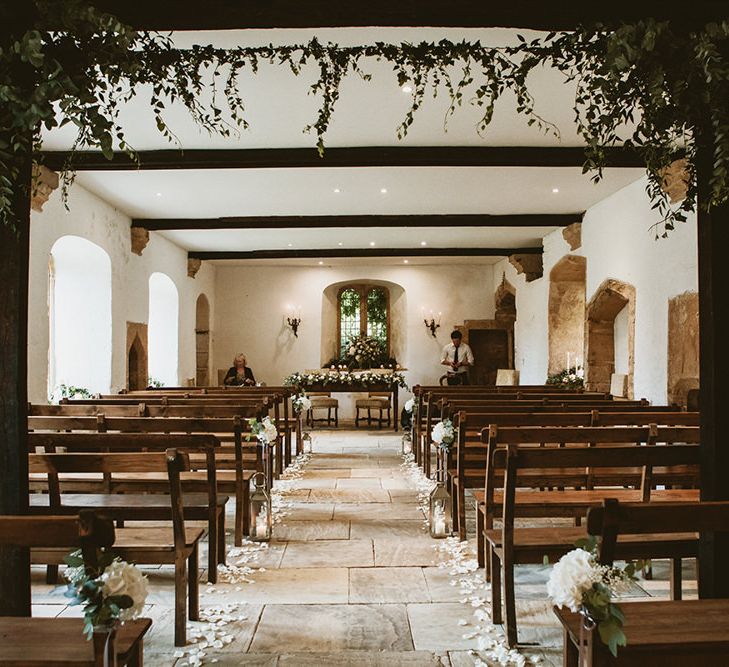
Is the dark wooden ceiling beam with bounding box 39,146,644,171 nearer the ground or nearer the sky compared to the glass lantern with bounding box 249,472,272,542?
nearer the sky

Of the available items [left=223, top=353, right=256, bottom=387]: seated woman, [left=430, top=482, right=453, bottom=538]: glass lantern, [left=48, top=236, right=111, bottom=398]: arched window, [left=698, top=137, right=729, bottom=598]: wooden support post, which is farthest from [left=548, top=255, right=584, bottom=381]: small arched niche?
[left=698, top=137, right=729, bottom=598]: wooden support post

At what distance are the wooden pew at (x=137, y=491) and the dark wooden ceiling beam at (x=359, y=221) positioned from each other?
7080 mm

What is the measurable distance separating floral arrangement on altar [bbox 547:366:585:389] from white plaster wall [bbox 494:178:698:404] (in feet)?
4.40

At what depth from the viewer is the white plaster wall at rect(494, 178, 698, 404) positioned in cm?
743

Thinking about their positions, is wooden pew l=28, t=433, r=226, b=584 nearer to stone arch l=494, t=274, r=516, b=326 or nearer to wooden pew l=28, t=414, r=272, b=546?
wooden pew l=28, t=414, r=272, b=546

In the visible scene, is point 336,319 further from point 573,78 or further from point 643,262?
point 573,78

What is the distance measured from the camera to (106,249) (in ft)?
31.5

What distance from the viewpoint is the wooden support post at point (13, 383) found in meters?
2.70

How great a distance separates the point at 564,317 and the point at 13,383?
1032 centimetres

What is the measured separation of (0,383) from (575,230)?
940 cm

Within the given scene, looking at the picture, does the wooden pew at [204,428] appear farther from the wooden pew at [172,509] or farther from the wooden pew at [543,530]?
the wooden pew at [543,530]

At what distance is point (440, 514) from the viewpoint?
4.84 metres

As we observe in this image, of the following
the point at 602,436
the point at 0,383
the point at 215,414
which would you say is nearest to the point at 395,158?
the point at 215,414

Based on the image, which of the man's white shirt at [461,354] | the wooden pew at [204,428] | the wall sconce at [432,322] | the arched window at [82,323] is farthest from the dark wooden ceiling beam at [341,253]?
the wooden pew at [204,428]
